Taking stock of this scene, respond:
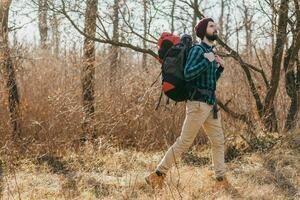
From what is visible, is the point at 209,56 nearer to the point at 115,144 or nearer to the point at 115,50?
the point at 115,144

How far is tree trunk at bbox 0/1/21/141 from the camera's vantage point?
25.8 ft

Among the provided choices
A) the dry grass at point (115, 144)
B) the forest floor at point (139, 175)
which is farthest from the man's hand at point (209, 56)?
the dry grass at point (115, 144)

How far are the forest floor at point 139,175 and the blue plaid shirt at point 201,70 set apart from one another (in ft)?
2.79

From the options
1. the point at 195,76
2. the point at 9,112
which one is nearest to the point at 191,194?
the point at 195,76

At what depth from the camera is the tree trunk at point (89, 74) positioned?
27.0 feet

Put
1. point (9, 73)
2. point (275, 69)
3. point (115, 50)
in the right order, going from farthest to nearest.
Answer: point (115, 50)
point (275, 69)
point (9, 73)

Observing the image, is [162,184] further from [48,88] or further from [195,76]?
[48,88]

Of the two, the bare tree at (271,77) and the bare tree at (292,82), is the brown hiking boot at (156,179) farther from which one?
the bare tree at (292,82)

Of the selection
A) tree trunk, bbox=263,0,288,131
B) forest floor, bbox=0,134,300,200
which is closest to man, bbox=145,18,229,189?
forest floor, bbox=0,134,300,200

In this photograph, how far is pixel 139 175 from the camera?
250 inches

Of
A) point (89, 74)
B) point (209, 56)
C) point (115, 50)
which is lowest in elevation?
point (89, 74)

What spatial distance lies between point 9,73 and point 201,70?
3803 mm

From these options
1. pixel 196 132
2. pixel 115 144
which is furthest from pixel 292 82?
pixel 196 132

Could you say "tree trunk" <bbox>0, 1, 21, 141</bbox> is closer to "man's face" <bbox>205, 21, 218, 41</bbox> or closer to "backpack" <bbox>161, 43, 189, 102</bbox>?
"backpack" <bbox>161, 43, 189, 102</bbox>
